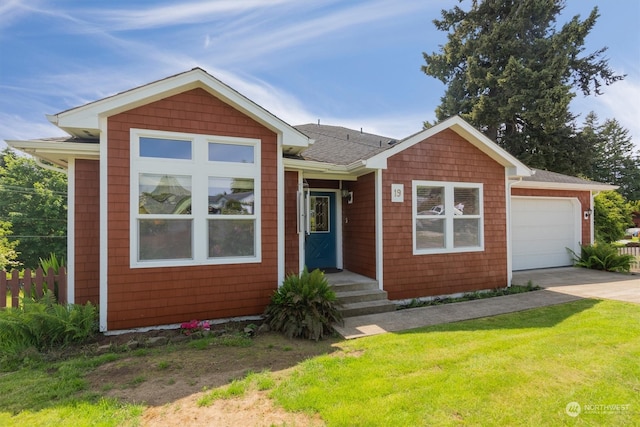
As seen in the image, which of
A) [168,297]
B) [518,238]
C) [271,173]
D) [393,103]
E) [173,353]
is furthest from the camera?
[393,103]

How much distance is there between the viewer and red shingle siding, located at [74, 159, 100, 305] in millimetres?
5148

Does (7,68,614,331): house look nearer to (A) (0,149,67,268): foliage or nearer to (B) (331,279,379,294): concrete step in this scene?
(B) (331,279,379,294): concrete step

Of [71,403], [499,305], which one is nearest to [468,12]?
[499,305]

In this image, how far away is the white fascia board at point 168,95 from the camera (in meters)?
4.65

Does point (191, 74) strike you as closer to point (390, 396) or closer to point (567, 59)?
point (390, 396)

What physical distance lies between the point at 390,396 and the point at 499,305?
4568 millimetres

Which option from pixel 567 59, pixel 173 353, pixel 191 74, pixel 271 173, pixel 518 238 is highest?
pixel 567 59

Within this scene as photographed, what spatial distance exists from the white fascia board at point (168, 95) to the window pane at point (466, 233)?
4.16 meters

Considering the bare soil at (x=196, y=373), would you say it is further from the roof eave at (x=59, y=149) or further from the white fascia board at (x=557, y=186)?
the white fascia board at (x=557, y=186)

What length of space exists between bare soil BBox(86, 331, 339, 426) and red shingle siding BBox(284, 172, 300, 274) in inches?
62.9

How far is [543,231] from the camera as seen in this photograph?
33.5 feet

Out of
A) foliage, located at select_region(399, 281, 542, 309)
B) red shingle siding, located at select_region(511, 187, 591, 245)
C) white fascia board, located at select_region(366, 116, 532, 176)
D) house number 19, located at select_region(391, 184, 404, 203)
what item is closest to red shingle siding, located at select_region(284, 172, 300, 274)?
white fascia board, located at select_region(366, 116, 532, 176)

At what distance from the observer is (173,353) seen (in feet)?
13.9

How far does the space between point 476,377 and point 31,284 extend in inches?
266
